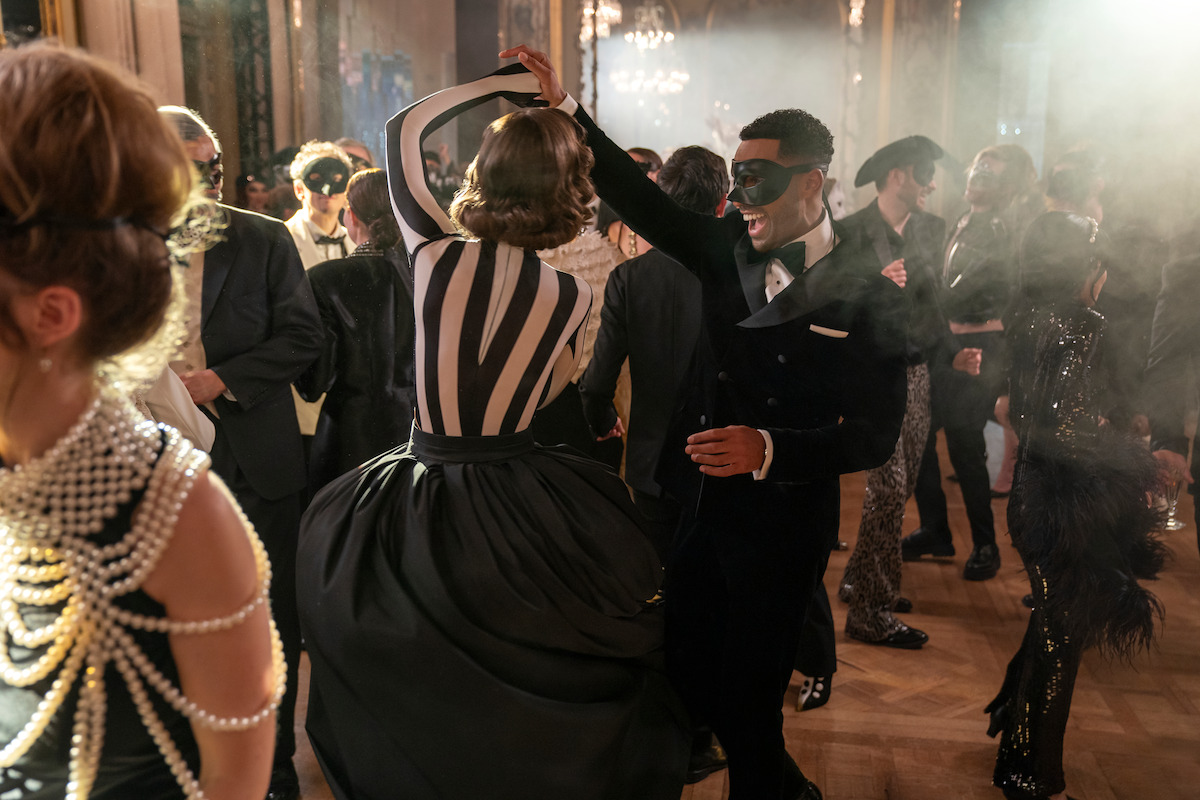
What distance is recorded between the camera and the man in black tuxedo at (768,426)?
6.00 feet

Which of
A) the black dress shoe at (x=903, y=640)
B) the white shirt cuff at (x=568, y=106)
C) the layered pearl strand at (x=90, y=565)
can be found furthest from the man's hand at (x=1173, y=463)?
the layered pearl strand at (x=90, y=565)

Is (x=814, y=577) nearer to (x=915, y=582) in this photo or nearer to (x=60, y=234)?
(x=60, y=234)

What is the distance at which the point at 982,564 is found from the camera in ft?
13.6

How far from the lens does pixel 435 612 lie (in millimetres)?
1583

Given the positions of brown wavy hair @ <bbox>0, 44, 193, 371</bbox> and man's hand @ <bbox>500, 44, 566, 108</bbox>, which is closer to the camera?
brown wavy hair @ <bbox>0, 44, 193, 371</bbox>

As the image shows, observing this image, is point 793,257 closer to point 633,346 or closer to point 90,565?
point 633,346

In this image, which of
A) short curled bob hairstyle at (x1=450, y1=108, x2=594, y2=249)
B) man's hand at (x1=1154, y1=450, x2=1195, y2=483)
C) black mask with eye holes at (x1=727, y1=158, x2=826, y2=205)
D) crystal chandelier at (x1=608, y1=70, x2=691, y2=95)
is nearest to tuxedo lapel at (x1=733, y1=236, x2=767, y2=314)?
black mask with eye holes at (x1=727, y1=158, x2=826, y2=205)

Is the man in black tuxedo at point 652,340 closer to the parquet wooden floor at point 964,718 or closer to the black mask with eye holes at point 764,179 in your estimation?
the parquet wooden floor at point 964,718

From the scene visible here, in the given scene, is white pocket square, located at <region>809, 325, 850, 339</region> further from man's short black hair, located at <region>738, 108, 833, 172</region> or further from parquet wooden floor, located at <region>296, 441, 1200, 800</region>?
parquet wooden floor, located at <region>296, 441, 1200, 800</region>

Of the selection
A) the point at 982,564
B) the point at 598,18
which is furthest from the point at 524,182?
the point at 598,18

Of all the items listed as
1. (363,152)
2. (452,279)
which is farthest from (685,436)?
(363,152)

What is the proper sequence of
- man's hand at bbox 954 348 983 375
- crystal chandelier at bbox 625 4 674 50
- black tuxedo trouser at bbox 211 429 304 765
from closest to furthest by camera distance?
black tuxedo trouser at bbox 211 429 304 765, man's hand at bbox 954 348 983 375, crystal chandelier at bbox 625 4 674 50

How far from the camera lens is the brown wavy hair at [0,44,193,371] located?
2.38 feet

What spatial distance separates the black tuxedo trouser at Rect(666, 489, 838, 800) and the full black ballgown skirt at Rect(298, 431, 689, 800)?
13cm
